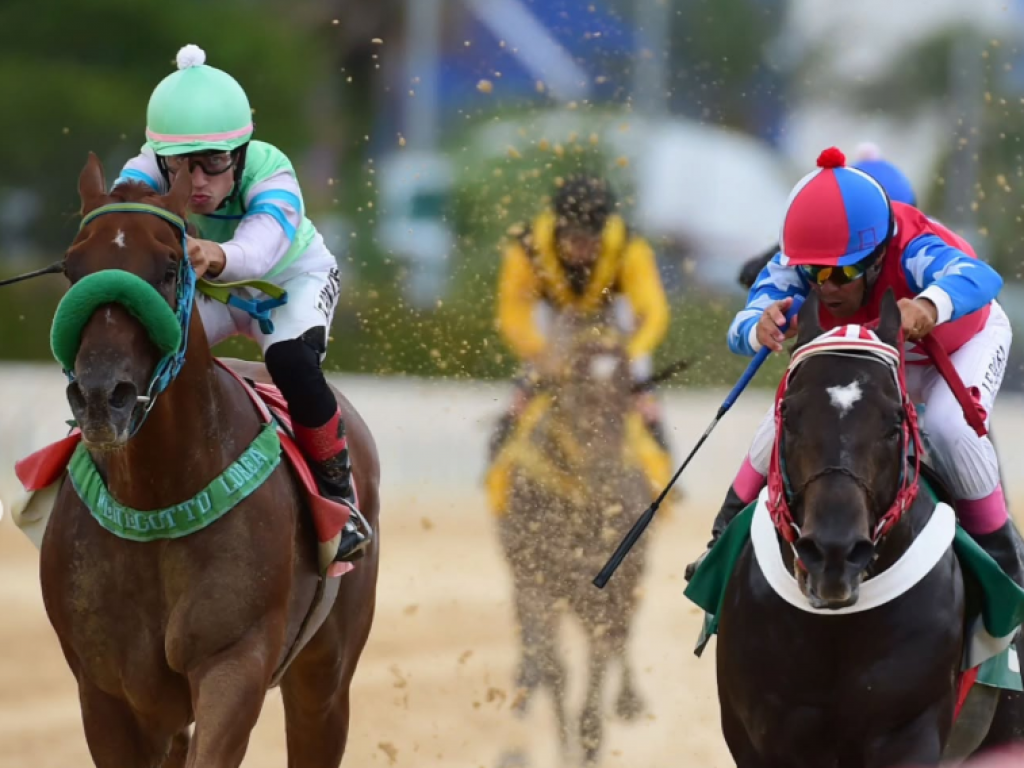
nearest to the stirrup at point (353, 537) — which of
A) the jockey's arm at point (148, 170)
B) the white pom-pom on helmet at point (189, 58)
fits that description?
the jockey's arm at point (148, 170)

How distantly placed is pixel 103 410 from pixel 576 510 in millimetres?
4731

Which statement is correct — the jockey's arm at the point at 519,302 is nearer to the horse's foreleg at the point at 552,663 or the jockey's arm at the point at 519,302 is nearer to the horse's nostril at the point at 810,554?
the horse's foreleg at the point at 552,663

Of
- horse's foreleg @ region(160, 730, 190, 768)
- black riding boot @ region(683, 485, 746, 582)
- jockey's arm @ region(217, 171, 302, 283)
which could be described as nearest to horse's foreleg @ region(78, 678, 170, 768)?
horse's foreleg @ region(160, 730, 190, 768)

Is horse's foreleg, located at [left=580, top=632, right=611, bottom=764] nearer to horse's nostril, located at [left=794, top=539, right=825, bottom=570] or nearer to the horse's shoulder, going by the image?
the horse's shoulder

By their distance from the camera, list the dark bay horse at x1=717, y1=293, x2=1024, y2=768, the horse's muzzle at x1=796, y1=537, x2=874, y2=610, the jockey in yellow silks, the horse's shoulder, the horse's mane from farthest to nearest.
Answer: the jockey in yellow silks → the horse's shoulder → the horse's mane → the dark bay horse at x1=717, y1=293, x2=1024, y2=768 → the horse's muzzle at x1=796, y1=537, x2=874, y2=610

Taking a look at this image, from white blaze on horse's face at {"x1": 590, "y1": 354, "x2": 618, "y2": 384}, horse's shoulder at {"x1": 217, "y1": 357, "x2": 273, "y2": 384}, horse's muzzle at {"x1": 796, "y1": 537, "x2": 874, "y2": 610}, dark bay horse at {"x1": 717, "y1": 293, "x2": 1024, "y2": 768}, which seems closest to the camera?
horse's muzzle at {"x1": 796, "y1": 537, "x2": 874, "y2": 610}

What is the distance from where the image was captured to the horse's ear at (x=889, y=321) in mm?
5078

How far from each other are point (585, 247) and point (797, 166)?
589 inches

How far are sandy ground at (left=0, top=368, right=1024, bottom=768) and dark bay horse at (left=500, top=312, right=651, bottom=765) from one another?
1.00 feet

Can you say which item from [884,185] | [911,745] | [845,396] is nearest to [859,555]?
[845,396]

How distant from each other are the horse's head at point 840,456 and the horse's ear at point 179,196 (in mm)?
1685

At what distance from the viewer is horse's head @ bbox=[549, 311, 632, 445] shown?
30.5ft

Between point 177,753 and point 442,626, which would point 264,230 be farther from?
point 442,626

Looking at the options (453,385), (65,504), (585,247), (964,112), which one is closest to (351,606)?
(65,504)
